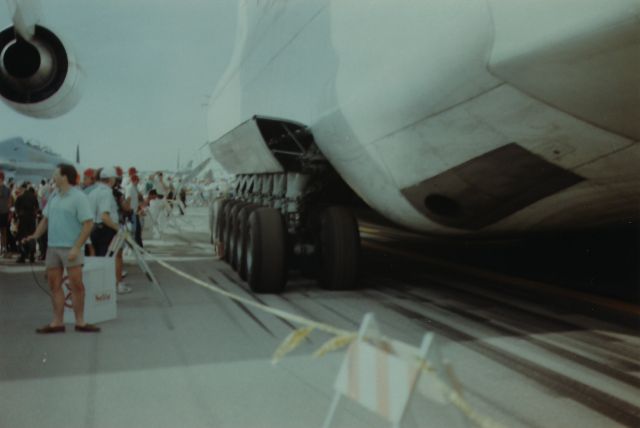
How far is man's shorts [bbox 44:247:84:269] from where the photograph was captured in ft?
20.8

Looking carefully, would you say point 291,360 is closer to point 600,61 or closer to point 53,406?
point 53,406

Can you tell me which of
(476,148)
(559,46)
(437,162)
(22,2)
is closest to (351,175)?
(437,162)

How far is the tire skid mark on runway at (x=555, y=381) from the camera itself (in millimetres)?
4387

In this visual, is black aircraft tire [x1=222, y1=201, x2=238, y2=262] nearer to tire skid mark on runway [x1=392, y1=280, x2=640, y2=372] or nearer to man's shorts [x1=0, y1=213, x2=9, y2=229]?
tire skid mark on runway [x1=392, y1=280, x2=640, y2=372]

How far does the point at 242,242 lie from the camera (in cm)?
992

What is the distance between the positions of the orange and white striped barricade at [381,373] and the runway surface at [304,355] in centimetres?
20

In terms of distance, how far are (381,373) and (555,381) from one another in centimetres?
286

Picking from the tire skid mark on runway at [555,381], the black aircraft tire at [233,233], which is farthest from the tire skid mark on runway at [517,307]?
the black aircraft tire at [233,233]

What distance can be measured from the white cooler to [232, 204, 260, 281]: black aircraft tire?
284 cm

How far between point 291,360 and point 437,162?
8.09ft

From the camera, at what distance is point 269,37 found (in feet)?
36.2

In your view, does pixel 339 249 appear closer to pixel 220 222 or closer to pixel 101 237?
pixel 101 237

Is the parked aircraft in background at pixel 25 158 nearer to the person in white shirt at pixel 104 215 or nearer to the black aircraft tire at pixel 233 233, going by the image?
the black aircraft tire at pixel 233 233

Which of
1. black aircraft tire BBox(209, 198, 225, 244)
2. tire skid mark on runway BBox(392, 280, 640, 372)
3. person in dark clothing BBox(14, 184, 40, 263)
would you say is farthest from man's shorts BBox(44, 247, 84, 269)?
black aircraft tire BBox(209, 198, 225, 244)
